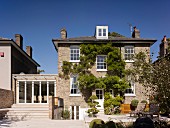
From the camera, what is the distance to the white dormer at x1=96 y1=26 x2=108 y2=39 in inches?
1030

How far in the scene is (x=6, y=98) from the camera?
22547mm

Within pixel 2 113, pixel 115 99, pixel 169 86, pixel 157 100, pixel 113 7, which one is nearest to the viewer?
pixel 169 86

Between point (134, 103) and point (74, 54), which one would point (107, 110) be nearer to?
point (134, 103)

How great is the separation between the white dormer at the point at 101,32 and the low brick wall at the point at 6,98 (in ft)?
35.7

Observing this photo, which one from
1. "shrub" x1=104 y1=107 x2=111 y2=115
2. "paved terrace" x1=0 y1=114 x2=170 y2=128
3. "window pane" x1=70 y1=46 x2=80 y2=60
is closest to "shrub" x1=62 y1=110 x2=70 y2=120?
"shrub" x1=104 y1=107 x2=111 y2=115

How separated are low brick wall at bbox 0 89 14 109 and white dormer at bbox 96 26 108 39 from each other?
10.9 meters

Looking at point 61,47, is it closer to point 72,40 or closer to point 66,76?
point 72,40

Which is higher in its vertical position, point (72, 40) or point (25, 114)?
point (72, 40)

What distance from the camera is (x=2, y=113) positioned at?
19.5 meters

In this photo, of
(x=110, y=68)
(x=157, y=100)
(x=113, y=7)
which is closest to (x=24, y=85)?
(x=110, y=68)

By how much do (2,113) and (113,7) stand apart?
12397 millimetres

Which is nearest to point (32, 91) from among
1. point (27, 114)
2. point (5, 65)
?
point (5, 65)

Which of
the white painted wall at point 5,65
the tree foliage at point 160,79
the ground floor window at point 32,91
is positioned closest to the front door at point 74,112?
the ground floor window at point 32,91

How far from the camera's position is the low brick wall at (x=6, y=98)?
835 inches
